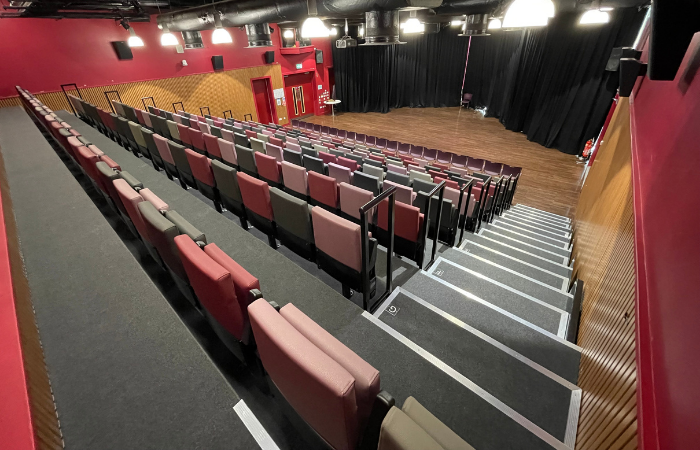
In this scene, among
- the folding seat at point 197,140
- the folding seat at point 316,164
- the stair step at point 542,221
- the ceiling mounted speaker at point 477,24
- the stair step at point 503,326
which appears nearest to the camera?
the stair step at point 503,326

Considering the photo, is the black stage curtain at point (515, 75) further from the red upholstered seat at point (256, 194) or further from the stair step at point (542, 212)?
the red upholstered seat at point (256, 194)

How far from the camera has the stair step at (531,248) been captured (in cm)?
405

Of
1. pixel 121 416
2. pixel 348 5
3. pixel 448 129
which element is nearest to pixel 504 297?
pixel 121 416

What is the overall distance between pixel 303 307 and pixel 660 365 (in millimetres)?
1634

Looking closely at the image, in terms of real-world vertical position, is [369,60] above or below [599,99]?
above

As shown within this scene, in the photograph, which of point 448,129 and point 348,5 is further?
point 448,129

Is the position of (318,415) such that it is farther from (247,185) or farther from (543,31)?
(543,31)

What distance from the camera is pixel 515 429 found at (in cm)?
143

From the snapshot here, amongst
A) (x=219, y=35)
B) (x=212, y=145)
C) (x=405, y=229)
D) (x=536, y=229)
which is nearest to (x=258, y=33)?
(x=219, y=35)

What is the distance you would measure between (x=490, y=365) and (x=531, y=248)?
287cm

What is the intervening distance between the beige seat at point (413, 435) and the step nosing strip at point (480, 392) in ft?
2.85

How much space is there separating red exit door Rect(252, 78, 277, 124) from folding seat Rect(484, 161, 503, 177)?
861 cm

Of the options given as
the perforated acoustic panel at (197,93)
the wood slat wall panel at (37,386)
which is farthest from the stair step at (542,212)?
the perforated acoustic panel at (197,93)

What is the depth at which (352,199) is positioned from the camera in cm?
284
